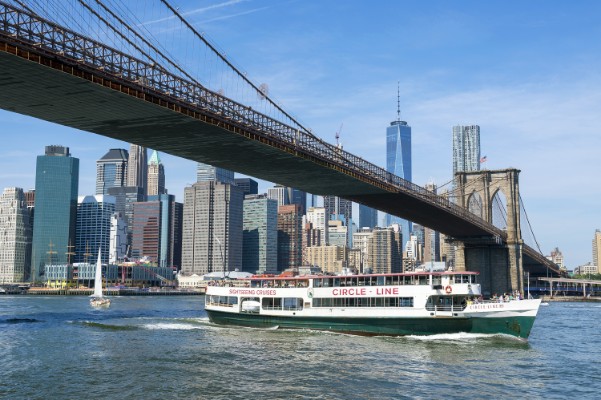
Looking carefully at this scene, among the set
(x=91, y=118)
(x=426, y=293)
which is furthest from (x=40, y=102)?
(x=426, y=293)

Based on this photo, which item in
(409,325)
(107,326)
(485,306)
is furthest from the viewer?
(107,326)

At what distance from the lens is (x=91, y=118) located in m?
50.2

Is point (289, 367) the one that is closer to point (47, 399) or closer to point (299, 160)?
point (47, 399)

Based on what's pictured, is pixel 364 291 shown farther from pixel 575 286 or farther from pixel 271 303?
pixel 575 286

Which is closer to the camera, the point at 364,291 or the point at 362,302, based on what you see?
the point at 364,291

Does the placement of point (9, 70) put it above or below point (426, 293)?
above

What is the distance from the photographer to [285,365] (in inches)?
1348

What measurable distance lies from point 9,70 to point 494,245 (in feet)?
286

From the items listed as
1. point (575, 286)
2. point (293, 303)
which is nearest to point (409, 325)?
point (293, 303)

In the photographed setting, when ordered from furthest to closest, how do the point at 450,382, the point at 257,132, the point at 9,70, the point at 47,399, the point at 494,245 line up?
the point at 494,245
the point at 257,132
the point at 9,70
the point at 450,382
the point at 47,399

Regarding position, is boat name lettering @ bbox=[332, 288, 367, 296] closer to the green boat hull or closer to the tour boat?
the tour boat

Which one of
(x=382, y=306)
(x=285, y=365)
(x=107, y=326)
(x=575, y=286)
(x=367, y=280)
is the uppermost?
(x=367, y=280)

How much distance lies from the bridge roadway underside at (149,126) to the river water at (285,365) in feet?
50.0

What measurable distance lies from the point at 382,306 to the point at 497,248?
227 ft
